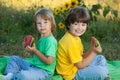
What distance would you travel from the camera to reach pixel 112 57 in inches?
246

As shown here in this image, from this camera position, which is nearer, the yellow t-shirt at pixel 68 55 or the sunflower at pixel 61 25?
the yellow t-shirt at pixel 68 55

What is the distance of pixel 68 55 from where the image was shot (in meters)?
4.44

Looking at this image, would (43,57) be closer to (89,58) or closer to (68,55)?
(68,55)

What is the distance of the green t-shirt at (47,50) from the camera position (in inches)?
172

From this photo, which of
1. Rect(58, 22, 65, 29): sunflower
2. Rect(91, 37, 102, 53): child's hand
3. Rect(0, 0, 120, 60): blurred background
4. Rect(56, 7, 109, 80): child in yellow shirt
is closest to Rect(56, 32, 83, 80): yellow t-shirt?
Rect(56, 7, 109, 80): child in yellow shirt

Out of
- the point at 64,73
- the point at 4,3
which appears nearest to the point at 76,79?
the point at 64,73

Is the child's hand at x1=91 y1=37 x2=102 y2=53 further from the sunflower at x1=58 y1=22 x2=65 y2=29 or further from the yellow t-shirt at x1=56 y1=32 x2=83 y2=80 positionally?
the sunflower at x1=58 y1=22 x2=65 y2=29

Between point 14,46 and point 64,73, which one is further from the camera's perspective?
point 14,46

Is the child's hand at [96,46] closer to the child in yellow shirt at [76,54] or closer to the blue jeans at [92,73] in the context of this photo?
the child in yellow shirt at [76,54]

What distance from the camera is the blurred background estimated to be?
247 inches

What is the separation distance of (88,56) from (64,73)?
0.30 m

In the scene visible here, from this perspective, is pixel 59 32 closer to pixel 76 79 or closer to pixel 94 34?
pixel 94 34

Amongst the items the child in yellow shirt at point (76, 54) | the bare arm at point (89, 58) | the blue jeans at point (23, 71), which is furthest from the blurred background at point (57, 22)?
the bare arm at point (89, 58)

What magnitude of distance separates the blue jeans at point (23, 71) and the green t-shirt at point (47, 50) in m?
0.05
